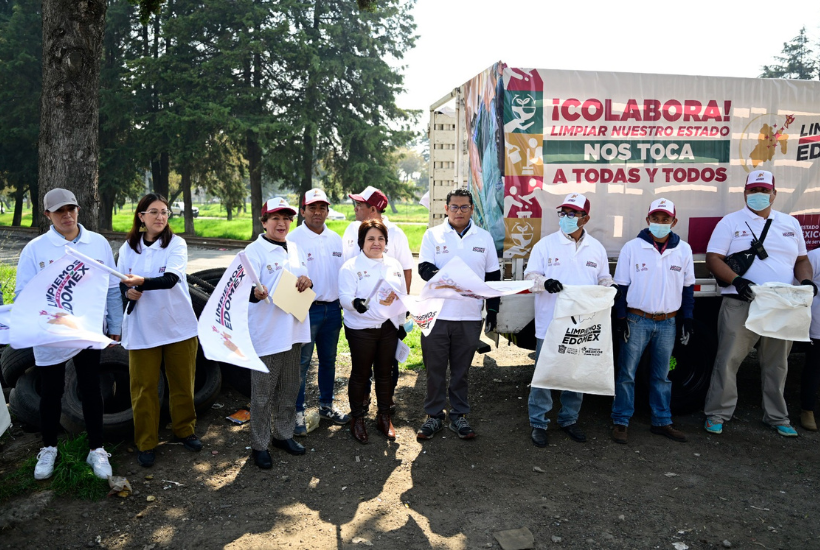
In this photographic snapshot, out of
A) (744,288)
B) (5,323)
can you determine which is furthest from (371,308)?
(744,288)

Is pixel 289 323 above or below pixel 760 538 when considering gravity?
above

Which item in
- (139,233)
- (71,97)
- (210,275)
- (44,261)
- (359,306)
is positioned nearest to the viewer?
(44,261)

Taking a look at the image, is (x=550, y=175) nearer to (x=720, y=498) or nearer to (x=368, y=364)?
(x=368, y=364)

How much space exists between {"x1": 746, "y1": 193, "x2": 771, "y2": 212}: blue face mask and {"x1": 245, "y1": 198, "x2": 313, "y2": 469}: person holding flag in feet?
12.3

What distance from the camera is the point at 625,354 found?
509 cm

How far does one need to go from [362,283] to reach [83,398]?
2.14 m

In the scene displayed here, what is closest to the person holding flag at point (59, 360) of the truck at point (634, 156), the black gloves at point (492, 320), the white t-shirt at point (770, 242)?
the black gloves at point (492, 320)

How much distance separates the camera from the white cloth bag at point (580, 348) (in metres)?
4.85

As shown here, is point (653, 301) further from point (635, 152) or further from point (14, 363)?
point (14, 363)

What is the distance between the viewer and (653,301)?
494 centimetres

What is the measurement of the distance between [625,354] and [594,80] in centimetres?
237

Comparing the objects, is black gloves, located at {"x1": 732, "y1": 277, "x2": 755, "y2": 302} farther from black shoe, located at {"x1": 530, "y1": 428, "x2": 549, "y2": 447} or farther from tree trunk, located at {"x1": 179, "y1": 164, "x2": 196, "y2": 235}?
tree trunk, located at {"x1": 179, "y1": 164, "x2": 196, "y2": 235}

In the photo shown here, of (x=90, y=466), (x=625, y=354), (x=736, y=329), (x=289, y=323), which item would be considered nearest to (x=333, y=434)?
(x=289, y=323)

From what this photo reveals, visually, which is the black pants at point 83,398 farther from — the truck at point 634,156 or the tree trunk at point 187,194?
the tree trunk at point 187,194
